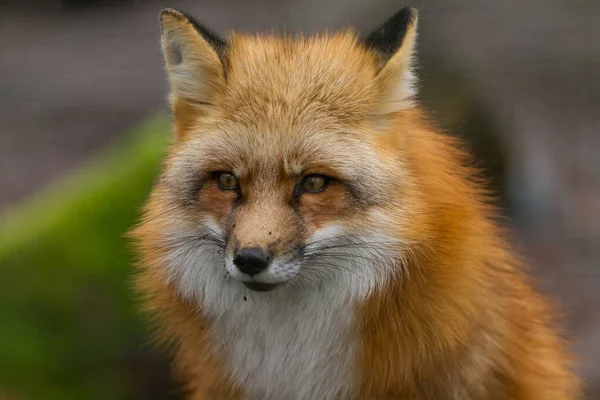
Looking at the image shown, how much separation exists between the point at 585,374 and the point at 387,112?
2.95 metres

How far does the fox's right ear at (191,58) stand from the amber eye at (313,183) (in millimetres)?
463

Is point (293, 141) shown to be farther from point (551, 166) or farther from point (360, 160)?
point (551, 166)

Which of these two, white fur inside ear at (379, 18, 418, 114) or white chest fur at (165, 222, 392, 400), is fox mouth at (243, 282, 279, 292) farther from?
white fur inside ear at (379, 18, 418, 114)

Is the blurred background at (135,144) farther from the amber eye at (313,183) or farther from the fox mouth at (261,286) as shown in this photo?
the amber eye at (313,183)

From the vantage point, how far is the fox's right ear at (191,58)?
2775mm

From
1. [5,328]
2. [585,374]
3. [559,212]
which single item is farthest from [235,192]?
[559,212]

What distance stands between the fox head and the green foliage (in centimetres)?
161

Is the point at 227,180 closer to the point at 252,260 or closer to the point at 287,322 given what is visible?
the point at 252,260

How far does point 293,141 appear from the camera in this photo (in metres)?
2.59

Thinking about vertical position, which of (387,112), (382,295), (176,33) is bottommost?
(382,295)

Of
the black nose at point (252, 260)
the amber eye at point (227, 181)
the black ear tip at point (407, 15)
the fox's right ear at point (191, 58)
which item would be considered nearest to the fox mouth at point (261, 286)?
the black nose at point (252, 260)

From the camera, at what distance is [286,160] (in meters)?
2.57

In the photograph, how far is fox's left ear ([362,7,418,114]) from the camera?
8.95ft

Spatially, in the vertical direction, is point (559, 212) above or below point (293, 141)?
below
